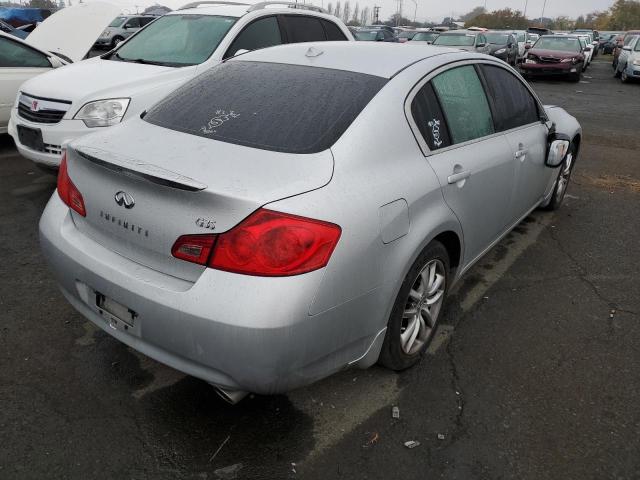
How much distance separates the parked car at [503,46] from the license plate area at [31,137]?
17694 millimetres

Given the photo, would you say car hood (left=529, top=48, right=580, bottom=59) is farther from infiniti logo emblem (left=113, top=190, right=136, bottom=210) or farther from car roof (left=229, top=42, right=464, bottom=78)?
infiniti logo emblem (left=113, top=190, right=136, bottom=210)

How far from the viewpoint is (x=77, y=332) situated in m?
3.10

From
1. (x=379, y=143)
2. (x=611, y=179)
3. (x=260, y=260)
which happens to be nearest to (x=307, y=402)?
(x=260, y=260)

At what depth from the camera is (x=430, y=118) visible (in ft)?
9.11

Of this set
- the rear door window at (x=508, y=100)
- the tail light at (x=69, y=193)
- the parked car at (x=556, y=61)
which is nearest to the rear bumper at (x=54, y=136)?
the tail light at (x=69, y=193)

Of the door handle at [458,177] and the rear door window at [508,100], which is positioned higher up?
the rear door window at [508,100]

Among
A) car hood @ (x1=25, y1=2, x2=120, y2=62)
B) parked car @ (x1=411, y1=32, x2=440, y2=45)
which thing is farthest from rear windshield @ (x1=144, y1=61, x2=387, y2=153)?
Answer: parked car @ (x1=411, y1=32, x2=440, y2=45)

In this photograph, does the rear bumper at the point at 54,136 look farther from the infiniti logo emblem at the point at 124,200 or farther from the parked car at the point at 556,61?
the parked car at the point at 556,61

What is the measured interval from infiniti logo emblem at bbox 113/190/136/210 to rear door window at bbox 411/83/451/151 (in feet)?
4.56

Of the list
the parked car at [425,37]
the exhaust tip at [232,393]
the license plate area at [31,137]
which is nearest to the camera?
the exhaust tip at [232,393]

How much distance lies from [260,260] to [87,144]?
1.18m

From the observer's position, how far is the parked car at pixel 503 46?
64.6 ft

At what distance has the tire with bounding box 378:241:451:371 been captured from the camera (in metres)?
2.55

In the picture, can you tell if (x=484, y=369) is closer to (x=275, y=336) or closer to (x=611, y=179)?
(x=275, y=336)
